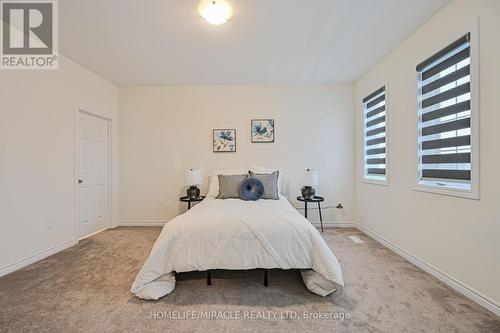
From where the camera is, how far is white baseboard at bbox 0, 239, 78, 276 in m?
2.28

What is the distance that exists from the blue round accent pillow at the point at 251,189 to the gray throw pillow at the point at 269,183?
10 centimetres

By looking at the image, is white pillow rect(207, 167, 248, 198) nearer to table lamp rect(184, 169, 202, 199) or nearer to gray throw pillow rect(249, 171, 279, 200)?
table lamp rect(184, 169, 202, 199)

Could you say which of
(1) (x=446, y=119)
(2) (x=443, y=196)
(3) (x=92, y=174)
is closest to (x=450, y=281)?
(2) (x=443, y=196)

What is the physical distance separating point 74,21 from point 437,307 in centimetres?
408

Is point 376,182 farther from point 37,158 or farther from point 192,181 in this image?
point 37,158

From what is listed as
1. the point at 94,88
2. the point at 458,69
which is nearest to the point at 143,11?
the point at 94,88


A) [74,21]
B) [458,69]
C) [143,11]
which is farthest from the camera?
[74,21]

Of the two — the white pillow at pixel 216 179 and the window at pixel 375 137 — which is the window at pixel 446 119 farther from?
the white pillow at pixel 216 179

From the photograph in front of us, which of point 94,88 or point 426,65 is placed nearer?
point 426,65

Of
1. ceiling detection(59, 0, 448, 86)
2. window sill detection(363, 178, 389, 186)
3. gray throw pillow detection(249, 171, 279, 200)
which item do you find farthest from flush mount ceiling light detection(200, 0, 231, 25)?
window sill detection(363, 178, 389, 186)

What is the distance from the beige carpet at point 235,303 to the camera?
5.10 feet

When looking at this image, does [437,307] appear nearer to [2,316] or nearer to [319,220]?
[319,220]

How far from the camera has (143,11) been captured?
211cm

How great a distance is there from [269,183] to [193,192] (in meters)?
1.32
